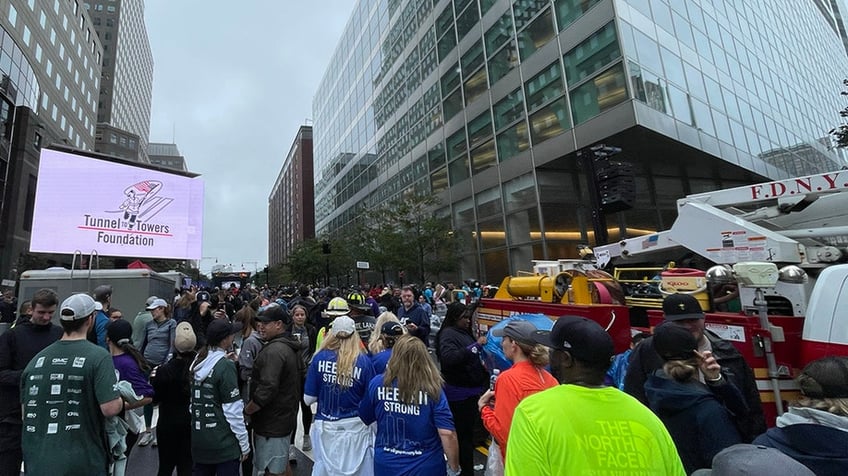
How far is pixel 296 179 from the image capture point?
4018 inches

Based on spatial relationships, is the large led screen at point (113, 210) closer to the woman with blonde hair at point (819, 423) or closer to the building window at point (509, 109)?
the building window at point (509, 109)

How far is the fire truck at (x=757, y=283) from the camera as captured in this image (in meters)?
3.43

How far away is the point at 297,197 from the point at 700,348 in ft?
340

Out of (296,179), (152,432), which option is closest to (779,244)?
(152,432)

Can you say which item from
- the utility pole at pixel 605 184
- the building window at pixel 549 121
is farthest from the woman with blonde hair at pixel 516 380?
the building window at pixel 549 121

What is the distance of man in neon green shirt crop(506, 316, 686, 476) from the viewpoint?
1.48m

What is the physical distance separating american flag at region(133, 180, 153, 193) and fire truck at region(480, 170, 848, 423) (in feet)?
44.1

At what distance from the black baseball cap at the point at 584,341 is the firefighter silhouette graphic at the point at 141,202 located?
1598 cm

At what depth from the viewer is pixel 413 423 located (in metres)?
2.91

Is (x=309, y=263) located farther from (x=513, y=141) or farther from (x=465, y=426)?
(x=465, y=426)

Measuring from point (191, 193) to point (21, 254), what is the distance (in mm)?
24648

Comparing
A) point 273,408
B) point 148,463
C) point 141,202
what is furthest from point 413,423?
point 141,202

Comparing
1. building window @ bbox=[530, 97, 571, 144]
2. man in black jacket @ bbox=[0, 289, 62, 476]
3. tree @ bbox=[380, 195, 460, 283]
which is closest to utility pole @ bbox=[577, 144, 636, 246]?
man in black jacket @ bbox=[0, 289, 62, 476]

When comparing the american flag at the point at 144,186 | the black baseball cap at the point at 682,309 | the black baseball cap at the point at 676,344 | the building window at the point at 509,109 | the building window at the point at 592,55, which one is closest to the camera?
the black baseball cap at the point at 676,344
